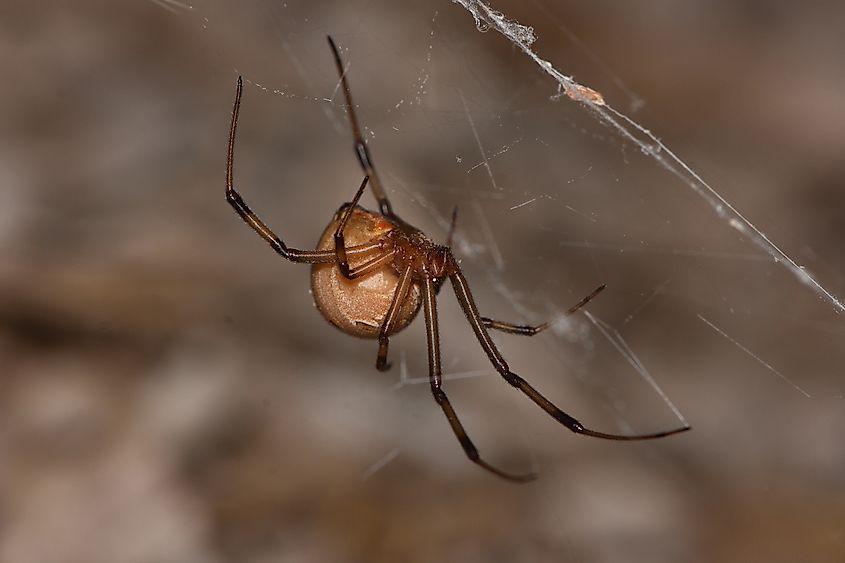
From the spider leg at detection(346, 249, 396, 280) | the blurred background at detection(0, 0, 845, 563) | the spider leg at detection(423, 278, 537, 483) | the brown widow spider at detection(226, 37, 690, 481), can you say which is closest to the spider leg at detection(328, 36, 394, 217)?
the brown widow spider at detection(226, 37, 690, 481)

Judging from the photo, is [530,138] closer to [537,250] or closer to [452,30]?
[452,30]

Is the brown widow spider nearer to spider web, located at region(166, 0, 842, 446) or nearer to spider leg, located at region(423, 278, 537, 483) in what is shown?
spider leg, located at region(423, 278, 537, 483)

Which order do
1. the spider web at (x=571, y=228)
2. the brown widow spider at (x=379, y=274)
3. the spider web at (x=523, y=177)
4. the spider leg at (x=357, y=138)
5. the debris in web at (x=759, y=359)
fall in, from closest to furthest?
the spider leg at (x=357, y=138) < the brown widow spider at (x=379, y=274) < the spider web at (x=523, y=177) < the spider web at (x=571, y=228) < the debris in web at (x=759, y=359)

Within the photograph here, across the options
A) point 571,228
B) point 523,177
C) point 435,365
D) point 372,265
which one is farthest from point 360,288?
point 571,228

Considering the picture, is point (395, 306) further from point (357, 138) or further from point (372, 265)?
point (357, 138)

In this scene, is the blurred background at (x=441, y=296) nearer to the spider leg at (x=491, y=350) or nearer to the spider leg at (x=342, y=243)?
the spider leg at (x=491, y=350)

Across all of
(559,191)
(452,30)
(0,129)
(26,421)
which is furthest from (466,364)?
(0,129)

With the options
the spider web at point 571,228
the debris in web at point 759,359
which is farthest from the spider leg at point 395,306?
the debris in web at point 759,359
